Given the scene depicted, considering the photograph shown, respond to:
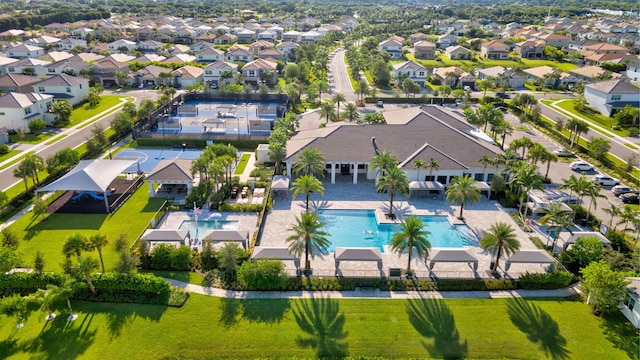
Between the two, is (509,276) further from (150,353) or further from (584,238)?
(150,353)

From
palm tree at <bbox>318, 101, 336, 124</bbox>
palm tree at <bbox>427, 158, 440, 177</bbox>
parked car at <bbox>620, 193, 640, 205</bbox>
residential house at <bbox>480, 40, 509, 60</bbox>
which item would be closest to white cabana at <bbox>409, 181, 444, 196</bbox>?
palm tree at <bbox>427, 158, 440, 177</bbox>

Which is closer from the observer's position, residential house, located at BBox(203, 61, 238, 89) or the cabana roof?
the cabana roof

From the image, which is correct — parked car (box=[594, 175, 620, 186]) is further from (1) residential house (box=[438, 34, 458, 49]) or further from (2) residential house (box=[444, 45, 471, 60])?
(1) residential house (box=[438, 34, 458, 49])

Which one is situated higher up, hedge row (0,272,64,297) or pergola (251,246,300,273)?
pergola (251,246,300,273)

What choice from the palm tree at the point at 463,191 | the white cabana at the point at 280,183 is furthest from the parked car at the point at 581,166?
the white cabana at the point at 280,183

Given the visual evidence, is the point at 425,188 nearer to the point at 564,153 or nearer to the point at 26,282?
the point at 564,153

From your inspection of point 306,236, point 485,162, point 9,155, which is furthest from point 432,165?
point 9,155

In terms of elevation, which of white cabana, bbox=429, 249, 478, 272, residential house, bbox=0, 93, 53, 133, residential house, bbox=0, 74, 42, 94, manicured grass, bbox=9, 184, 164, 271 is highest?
residential house, bbox=0, 74, 42, 94

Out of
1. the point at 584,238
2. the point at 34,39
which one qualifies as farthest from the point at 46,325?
the point at 34,39
